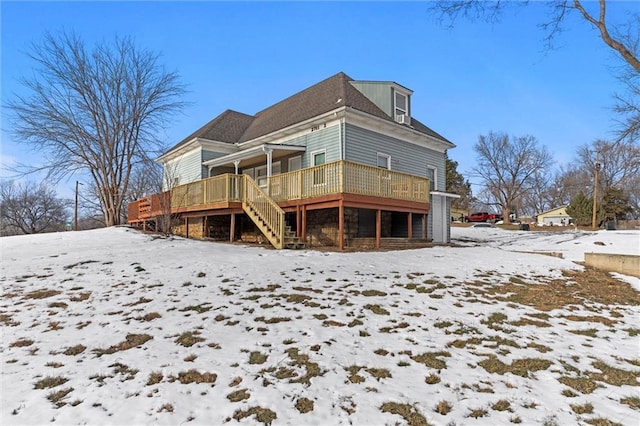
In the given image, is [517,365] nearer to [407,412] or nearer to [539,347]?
[539,347]

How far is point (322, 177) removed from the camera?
11.8m

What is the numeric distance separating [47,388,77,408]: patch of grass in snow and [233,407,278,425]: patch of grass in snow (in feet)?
5.04

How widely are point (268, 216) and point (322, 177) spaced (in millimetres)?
2221

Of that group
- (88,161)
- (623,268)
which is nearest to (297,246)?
(623,268)

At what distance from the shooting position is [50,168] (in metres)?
18.9

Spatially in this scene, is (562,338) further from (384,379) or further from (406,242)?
(406,242)

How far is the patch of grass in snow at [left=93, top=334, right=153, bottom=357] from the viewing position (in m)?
4.06

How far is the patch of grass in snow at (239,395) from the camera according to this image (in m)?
3.10

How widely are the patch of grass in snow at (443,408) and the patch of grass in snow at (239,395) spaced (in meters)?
1.62

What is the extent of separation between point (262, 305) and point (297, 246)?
5932 millimetres

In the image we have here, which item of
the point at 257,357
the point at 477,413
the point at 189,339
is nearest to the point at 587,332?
the point at 477,413

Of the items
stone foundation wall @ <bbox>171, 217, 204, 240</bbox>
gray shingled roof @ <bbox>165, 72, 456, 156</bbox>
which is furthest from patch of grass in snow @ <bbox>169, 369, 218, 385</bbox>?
stone foundation wall @ <bbox>171, 217, 204, 240</bbox>

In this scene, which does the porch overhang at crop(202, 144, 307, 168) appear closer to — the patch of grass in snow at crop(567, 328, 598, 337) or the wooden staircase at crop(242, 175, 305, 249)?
the wooden staircase at crop(242, 175, 305, 249)

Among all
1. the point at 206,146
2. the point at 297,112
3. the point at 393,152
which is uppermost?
the point at 297,112
